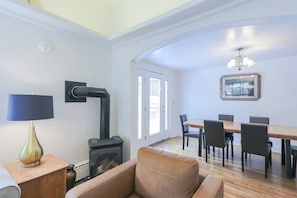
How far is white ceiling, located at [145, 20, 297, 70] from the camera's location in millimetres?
2332

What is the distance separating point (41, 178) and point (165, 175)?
121 cm

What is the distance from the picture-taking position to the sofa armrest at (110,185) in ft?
4.07

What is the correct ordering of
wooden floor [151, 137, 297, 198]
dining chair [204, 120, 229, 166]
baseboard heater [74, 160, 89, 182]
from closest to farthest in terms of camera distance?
wooden floor [151, 137, 297, 198] < baseboard heater [74, 160, 89, 182] < dining chair [204, 120, 229, 166]

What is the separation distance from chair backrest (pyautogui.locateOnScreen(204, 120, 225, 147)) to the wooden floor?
44 cm

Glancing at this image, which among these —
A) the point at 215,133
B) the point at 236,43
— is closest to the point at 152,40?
the point at 236,43

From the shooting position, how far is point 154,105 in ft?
15.3

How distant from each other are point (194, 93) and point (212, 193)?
173 inches

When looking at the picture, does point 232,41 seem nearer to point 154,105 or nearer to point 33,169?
point 154,105

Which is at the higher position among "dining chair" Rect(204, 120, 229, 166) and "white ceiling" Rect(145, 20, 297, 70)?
"white ceiling" Rect(145, 20, 297, 70)

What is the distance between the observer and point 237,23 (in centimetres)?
169

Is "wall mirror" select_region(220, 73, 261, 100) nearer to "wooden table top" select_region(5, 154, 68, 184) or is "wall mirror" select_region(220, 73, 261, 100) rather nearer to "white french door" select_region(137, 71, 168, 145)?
"white french door" select_region(137, 71, 168, 145)

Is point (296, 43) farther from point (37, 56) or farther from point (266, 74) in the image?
point (37, 56)

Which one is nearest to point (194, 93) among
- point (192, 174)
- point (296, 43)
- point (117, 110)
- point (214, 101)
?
point (214, 101)

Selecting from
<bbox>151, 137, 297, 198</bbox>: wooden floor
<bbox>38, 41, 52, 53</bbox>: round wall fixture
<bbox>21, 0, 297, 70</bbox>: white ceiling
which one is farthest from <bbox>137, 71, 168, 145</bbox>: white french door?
<bbox>38, 41, 52, 53</bbox>: round wall fixture
